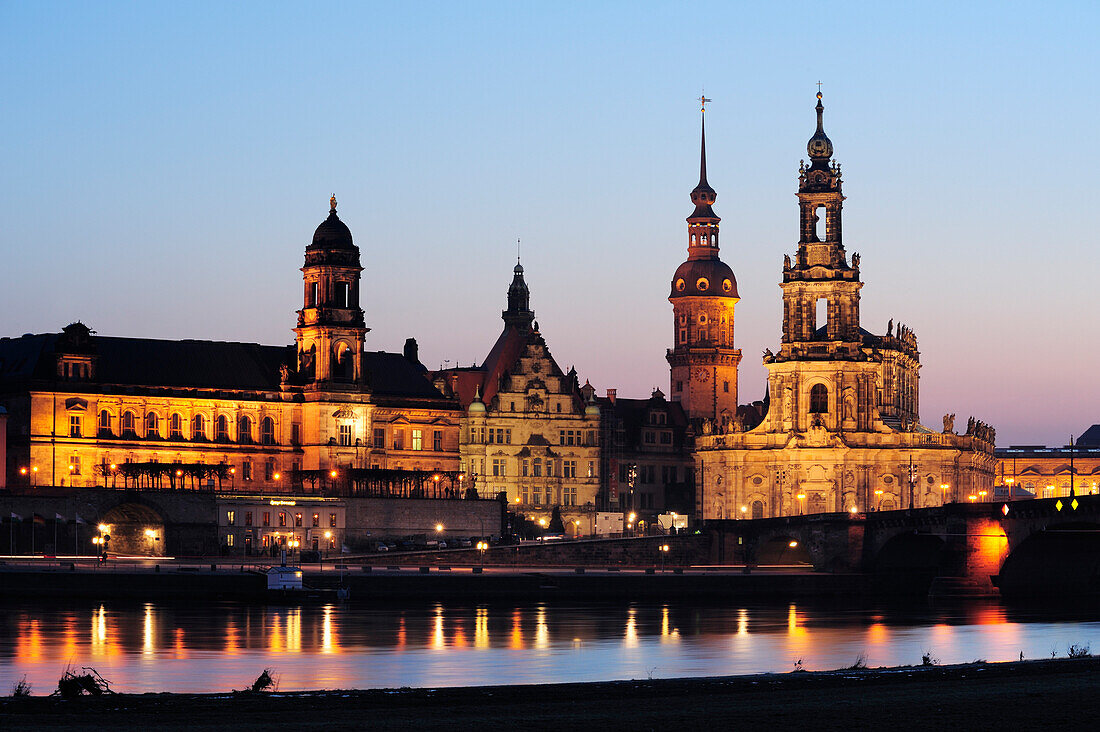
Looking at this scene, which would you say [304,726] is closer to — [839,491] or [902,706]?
[902,706]

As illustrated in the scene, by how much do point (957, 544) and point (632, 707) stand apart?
79.9 m

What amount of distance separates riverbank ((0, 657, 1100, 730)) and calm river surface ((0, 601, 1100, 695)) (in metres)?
13.8

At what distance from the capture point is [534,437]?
160125 mm

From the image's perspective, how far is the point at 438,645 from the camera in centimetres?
7512

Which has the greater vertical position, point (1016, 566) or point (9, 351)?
point (9, 351)

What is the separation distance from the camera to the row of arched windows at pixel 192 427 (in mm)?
138125

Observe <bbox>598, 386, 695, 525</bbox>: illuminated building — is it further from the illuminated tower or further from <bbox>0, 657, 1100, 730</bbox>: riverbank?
<bbox>0, 657, 1100, 730</bbox>: riverbank

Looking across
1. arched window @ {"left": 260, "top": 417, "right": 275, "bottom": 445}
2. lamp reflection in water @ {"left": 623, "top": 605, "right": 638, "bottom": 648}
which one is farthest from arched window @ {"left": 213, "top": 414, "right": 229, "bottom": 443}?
lamp reflection in water @ {"left": 623, "top": 605, "right": 638, "bottom": 648}

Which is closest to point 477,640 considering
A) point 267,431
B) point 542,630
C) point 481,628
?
point 542,630

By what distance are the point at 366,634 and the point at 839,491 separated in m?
75.5

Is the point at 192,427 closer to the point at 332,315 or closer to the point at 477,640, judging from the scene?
the point at 332,315

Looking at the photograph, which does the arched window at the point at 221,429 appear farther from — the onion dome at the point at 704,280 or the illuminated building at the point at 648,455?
the onion dome at the point at 704,280

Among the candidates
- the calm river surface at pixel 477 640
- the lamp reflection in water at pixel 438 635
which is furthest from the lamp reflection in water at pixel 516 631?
the lamp reflection in water at pixel 438 635

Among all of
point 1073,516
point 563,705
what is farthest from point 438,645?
point 1073,516
